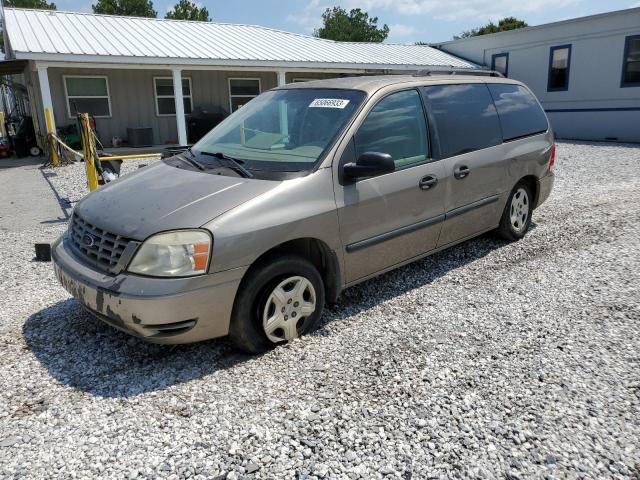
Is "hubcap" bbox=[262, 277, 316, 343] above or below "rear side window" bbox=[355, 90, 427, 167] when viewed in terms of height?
below

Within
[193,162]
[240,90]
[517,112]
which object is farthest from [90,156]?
[240,90]

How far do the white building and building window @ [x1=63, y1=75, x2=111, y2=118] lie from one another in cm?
1611

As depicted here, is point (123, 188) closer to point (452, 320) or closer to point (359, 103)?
point (359, 103)

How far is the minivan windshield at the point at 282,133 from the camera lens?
146 inches

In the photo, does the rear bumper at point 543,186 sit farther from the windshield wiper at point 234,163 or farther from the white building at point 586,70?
the white building at point 586,70

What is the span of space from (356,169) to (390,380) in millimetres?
1466

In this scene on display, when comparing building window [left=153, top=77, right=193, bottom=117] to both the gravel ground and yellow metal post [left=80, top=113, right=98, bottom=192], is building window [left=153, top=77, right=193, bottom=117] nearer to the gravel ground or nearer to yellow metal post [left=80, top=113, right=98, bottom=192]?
yellow metal post [left=80, top=113, right=98, bottom=192]

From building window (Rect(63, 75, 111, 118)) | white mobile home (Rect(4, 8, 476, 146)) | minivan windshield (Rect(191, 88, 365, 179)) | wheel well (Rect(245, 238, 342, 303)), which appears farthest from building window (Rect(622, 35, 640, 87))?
wheel well (Rect(245, 238, 342, 303))

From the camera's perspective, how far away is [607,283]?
460 centimetres

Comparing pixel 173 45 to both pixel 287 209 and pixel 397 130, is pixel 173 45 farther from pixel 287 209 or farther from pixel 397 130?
pixel 287 209

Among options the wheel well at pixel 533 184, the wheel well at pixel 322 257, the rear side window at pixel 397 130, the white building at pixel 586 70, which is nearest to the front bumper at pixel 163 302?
the wheel well at pixel 322 257

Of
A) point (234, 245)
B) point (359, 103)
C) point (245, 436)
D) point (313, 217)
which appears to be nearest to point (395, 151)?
point (359, 103)

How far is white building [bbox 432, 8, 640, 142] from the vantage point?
56.5 ft

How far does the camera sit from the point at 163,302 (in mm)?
2906
